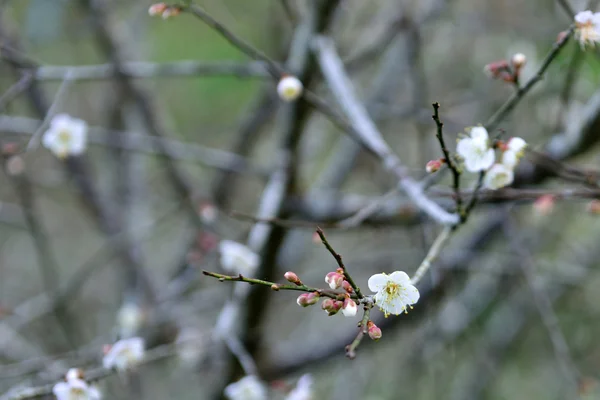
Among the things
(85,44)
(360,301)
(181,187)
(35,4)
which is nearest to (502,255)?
(181,187)

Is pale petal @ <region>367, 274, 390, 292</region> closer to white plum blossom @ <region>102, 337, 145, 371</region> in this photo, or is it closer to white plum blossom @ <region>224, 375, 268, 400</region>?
white plum blossom @ <region>102, 337, 145, 371</region>

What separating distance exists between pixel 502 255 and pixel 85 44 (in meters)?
3.46

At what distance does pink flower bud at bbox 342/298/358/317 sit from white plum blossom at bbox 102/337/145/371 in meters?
0.74

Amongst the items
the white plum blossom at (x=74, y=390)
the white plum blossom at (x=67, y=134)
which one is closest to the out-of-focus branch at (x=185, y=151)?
the white plum blossom at (x=67, y=134)

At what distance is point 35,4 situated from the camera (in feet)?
9.00

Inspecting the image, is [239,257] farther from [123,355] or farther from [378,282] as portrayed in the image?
[378,282]

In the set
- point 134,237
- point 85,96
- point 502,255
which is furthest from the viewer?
point 85,96

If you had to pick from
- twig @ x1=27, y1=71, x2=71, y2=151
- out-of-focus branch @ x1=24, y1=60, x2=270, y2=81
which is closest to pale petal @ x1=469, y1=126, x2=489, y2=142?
out-of-focus branch @ x1=24, y1=60, x2=270, y2=81

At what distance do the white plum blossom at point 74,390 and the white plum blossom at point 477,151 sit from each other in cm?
99

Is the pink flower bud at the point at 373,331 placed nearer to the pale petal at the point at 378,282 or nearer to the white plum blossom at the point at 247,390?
the pale petal at the point at 378,282

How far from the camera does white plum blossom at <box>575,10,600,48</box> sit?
3.89 feet

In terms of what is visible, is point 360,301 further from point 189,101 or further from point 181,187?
point 189,101

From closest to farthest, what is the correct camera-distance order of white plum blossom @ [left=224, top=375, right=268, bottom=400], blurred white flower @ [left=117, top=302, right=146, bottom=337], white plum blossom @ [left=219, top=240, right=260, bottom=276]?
white plum blossom @ [left=224, top=375, right=268, bottom=400]
white plum blossom @ [left=219, top=240, right=260, bottom=276]
blurred white flower @ [left=117, top=302, right=146, bottom=337]

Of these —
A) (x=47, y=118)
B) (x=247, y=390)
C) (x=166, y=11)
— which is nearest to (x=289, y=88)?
(x=166, y=11)
